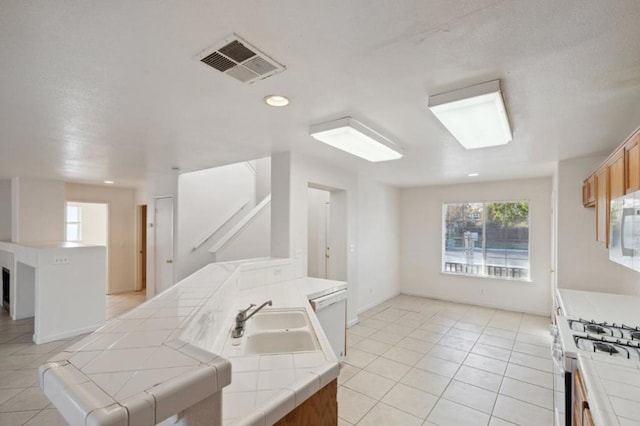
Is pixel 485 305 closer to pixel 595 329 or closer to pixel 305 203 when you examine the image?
pixel 595 329

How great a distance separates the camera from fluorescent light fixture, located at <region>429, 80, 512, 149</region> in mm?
1768

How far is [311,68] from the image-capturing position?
1603 millimetres

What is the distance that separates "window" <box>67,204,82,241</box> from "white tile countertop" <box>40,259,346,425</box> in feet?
27.8

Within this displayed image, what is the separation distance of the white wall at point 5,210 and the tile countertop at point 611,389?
839cm

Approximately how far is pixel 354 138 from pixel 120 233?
653 cm

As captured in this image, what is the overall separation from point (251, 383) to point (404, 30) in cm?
162

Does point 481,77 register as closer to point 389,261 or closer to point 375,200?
point 375,200

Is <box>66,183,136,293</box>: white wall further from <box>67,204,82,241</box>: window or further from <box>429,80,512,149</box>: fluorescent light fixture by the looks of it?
<box>429,80,512,149</box>: fluorescent light fixture

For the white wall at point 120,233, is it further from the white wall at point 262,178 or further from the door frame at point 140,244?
the white wall at point 262,178

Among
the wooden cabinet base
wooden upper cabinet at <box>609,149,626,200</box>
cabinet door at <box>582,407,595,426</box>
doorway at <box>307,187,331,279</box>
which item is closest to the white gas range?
cabinet door at <box>582,407,595,426</box>

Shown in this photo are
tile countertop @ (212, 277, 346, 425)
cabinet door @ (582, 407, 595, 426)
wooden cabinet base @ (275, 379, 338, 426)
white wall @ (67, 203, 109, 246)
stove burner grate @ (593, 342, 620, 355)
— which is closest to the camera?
tile countertop @ (212, 277, 346, 425)

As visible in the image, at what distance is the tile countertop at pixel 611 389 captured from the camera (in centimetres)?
115

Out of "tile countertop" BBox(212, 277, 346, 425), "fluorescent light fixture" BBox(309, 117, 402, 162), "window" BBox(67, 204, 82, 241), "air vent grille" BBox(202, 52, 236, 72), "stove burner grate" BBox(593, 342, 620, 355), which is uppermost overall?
"air vent grille" BBox(202, 52, 236, 72)

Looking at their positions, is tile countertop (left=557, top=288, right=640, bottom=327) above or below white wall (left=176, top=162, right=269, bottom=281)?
below
